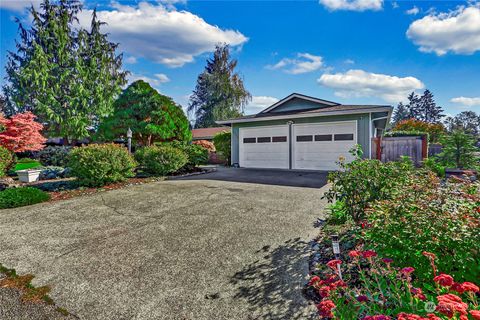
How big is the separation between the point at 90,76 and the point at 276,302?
79.5 ft

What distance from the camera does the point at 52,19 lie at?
1947 cm

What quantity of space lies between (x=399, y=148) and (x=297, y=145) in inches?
175

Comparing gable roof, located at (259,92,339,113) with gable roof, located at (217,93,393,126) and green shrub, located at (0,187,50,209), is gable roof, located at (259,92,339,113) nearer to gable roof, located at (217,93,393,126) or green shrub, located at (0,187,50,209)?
gable roof, located at (217,93,393,126)

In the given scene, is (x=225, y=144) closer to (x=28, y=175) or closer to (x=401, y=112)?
(x=28, y=175)

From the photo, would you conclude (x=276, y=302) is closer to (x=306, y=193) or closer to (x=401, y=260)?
(x=401, y=260)

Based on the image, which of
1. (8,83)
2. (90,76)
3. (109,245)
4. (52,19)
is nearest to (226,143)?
(109,245)

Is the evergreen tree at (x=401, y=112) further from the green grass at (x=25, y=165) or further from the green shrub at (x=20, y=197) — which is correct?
the green shrub at (x=20, y=197)

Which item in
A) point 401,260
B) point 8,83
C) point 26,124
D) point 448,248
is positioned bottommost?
point 401,260

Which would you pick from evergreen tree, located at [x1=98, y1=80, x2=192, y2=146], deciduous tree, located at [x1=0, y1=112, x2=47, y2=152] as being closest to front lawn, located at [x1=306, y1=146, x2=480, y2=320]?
evergreen tree, located at [x1=98, y1=80, x2=192, y2=146]

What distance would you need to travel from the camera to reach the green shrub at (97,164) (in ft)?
24.7

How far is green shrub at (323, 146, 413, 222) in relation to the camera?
3.44 metres

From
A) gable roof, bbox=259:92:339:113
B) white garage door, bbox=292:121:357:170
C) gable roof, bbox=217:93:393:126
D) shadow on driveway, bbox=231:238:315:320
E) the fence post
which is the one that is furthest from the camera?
gable roof, bbox=259:92:339:113

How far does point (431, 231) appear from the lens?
208cm

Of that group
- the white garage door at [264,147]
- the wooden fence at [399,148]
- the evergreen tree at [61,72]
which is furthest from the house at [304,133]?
the evergreen tree at [61,72]
